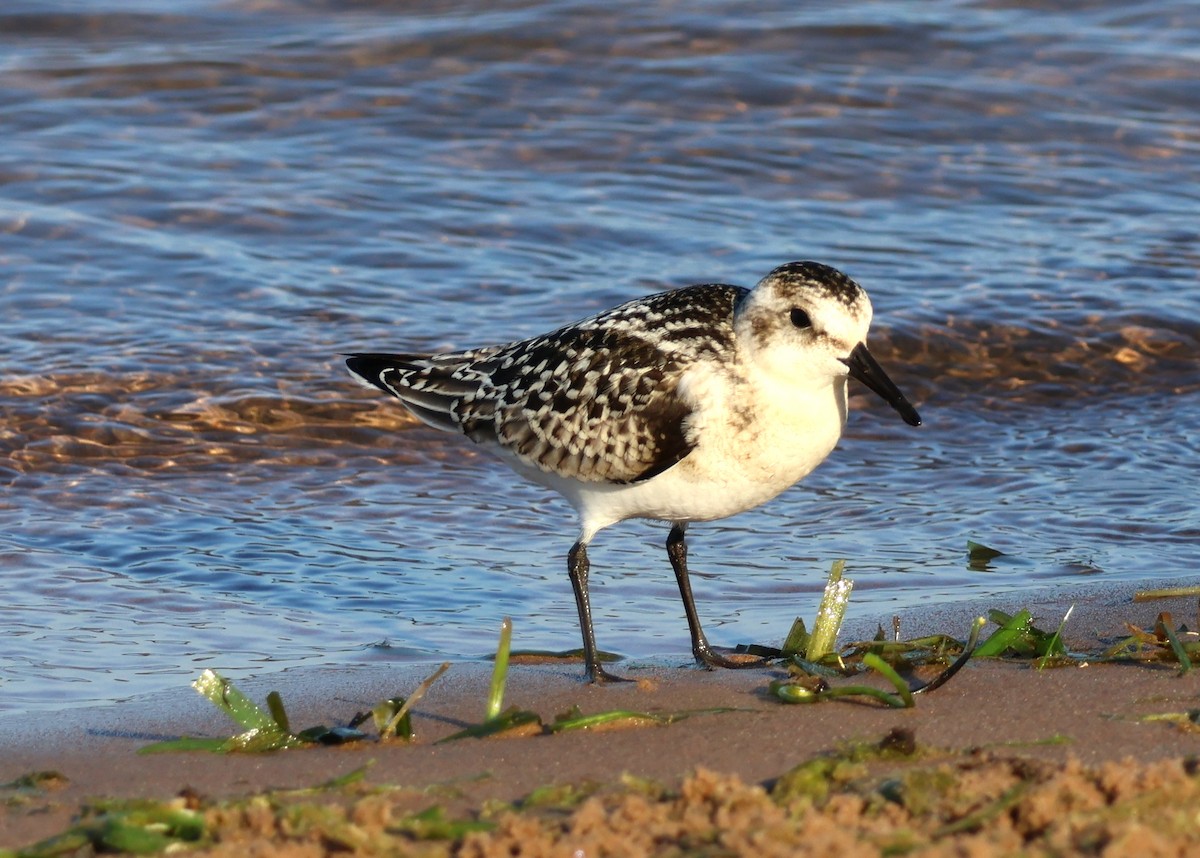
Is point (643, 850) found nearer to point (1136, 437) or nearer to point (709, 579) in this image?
point (709, 579)

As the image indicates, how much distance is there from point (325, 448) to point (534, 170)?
4392mm

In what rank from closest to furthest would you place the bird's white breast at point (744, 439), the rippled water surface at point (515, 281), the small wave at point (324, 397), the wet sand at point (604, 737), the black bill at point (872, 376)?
the wet sand at point (604, 737)
the black bill at point (872, 376)
the bird's white breast at point (744, 439)
the rippled water surface at point (515, 281)
the small wave at point (324, 397)

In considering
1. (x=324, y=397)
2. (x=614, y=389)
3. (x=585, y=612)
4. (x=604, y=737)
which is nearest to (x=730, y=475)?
(x=614, y=389)

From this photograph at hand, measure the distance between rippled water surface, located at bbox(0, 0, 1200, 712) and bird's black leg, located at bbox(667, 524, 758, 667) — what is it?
0.20m

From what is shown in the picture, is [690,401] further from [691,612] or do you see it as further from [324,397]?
[324,397]

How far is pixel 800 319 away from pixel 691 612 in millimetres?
1196

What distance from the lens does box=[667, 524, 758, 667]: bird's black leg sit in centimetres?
591

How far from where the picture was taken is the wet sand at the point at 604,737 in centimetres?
430

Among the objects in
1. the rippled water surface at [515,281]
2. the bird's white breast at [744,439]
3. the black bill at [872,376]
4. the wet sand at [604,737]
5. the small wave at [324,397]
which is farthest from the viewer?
the small wave at [324,397]

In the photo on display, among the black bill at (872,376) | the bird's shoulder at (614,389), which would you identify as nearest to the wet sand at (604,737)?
the bird's shoulder at (614,389)

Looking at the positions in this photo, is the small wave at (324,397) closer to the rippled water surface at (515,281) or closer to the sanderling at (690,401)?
the rippled water surface at (515,281)

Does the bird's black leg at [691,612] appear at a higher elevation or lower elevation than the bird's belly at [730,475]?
lower

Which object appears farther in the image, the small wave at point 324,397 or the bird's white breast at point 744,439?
the small wave at point 324,397

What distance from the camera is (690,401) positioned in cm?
585
